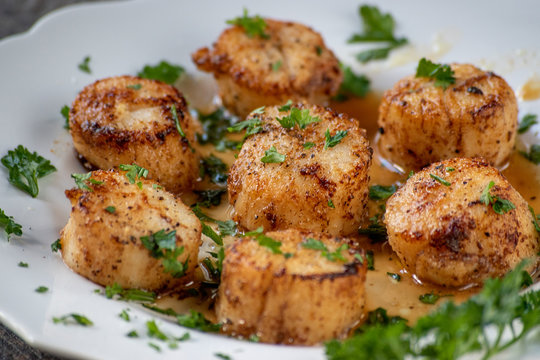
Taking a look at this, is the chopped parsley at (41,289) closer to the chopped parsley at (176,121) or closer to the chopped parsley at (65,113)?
the chopped parsley at (176,121)

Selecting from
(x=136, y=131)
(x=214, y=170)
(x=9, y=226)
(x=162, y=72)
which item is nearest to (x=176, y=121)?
(x=136, y=131)

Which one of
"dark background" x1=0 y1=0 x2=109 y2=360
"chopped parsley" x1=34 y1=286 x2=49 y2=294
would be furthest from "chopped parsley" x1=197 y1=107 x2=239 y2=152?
"dark background" x1=0 y1=0 x2=109 y2=360

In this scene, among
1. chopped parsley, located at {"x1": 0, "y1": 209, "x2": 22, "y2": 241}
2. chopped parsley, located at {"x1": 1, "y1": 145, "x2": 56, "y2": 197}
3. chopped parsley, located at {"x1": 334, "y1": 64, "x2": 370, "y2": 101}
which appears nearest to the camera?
chopped parsley, located at {"x1": 0, "y1": 209, "x2": 22, "y2": 241}

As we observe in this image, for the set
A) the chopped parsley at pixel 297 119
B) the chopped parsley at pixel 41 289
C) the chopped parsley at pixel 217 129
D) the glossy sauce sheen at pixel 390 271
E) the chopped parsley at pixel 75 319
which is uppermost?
the chopped parsley at pixel 297 119

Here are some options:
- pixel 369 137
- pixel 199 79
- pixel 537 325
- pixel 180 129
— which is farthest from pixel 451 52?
pixel 537 325

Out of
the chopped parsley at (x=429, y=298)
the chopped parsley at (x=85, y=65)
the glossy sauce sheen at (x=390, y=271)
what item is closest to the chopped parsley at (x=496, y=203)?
the glossy sauce sheen at (x=390, y=271)

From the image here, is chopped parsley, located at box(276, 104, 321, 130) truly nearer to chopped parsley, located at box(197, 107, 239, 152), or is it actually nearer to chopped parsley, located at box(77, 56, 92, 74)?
chopped parsley, located at box(197, 107, 239, 152)
